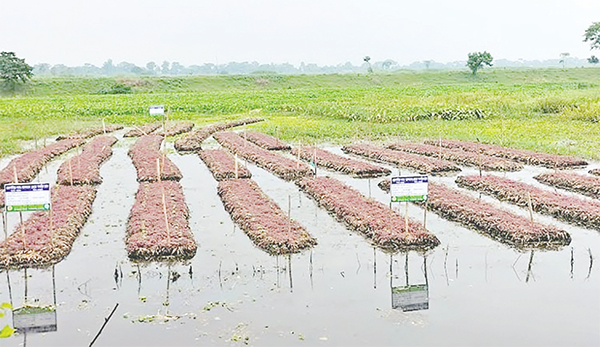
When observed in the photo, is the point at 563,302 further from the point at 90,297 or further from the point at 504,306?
the point at 90,297

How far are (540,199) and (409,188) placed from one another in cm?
466

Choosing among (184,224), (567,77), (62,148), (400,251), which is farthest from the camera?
(567,77)

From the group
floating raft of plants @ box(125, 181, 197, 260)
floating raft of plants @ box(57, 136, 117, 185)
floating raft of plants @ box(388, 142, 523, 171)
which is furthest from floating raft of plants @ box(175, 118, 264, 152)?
floating raft of plants @ box(125, 181, 197, 260)

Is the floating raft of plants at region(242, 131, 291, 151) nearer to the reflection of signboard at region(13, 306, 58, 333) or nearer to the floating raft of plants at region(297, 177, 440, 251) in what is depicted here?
the floating raft of plants at region(297, 177, 440, 251)

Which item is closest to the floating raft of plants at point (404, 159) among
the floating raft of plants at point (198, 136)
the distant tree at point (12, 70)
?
the floating raft of plants at point (198, 136)

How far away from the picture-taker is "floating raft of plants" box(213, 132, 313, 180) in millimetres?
17984

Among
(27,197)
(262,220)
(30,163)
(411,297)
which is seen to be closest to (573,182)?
(262,220)

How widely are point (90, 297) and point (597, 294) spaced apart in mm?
7050

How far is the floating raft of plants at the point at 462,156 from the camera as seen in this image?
1847 centimetres

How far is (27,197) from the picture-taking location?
9969 mm

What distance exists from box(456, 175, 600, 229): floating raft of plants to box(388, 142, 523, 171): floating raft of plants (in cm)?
233

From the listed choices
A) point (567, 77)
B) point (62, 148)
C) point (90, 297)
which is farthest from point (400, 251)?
point (567, 77)

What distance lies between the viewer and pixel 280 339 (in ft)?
25.0

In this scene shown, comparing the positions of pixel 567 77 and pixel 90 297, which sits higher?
pixel 567 77
